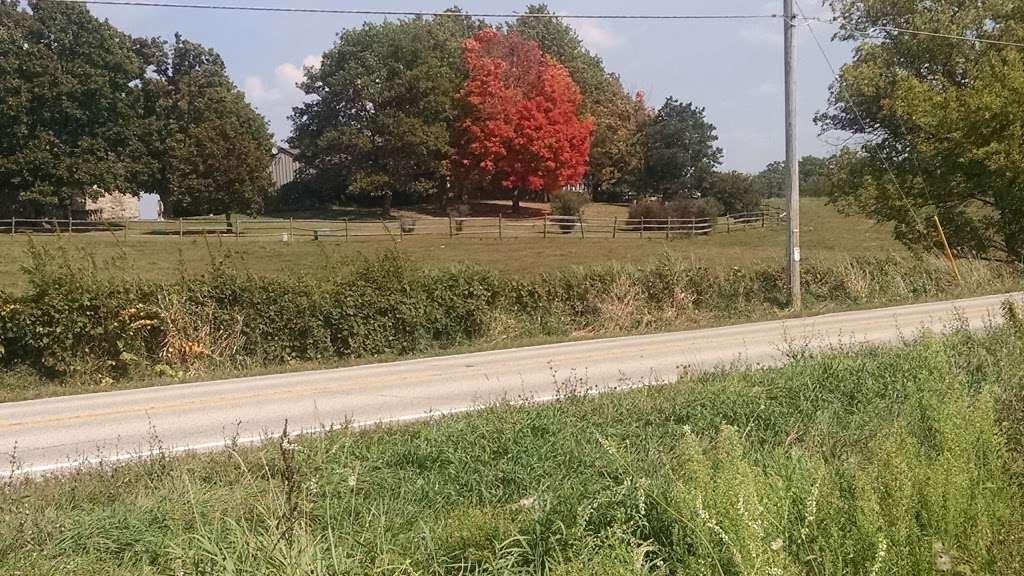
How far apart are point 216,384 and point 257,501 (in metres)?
7.38

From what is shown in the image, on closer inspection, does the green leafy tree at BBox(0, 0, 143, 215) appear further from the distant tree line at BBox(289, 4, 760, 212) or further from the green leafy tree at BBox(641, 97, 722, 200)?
the green leafy tree at BBox(641, 97, 722, 200)

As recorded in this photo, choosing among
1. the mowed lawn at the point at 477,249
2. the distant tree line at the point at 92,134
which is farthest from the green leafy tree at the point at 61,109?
the mowed lawn at the point at 477,249

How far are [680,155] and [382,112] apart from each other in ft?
84.5

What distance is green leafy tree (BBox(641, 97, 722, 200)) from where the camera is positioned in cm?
7194

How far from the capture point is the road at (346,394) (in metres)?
8.27

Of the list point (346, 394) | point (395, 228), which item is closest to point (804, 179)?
point (395, 228)

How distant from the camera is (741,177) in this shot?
67.2 m

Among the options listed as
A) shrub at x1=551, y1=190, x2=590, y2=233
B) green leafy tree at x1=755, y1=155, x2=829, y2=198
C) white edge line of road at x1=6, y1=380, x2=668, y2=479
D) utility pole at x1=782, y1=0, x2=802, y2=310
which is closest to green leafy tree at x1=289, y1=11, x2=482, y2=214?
shrub at x1=551, y1=190, x2=590, y2=233

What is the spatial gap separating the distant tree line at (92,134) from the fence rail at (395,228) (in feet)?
9.28

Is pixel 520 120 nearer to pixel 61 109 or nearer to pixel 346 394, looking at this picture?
pixel 61 109

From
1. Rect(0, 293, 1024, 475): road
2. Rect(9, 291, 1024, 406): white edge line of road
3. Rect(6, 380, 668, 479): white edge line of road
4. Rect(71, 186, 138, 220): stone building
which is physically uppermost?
Rect(71, 186, 138, 220): stone building

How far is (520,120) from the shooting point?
58.2 metres

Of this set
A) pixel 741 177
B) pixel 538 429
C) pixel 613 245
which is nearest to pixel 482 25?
pixel 741 177

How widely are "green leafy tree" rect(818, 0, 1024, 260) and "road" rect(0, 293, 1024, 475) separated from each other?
35.7 ft
